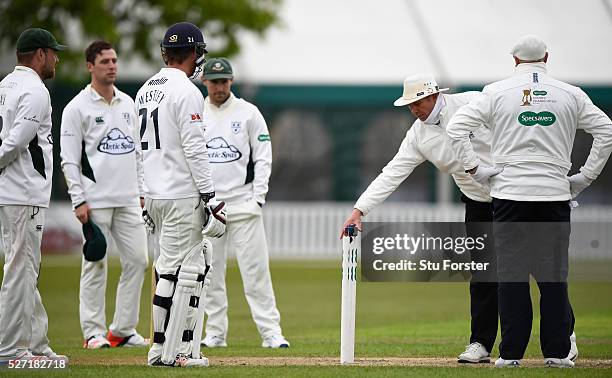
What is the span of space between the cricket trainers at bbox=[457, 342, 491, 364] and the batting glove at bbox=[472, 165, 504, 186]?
57.7 inches

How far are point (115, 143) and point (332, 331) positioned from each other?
3.61 meters

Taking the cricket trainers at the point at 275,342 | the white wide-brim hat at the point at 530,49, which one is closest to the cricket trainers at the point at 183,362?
the cricket trainers at the point at 275,342

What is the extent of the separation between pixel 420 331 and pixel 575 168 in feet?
19.0

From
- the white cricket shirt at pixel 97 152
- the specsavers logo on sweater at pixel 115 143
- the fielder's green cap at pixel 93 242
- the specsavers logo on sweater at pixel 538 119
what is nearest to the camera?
the specsavers logo on sweater at pixel 538 119

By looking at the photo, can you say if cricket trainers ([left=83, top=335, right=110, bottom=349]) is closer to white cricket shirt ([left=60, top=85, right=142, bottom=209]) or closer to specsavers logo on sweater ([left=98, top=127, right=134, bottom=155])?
white cricket shirt ([left=60, top=85, right=142, bottom=209])

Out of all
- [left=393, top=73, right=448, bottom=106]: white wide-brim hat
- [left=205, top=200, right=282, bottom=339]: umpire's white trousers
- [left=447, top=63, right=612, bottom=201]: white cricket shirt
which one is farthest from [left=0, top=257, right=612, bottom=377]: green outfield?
[left=393, top=73, right=448, bottom=106]: white wide-brim hat

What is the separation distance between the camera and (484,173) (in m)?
8.92

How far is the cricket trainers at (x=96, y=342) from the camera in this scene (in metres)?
11.3

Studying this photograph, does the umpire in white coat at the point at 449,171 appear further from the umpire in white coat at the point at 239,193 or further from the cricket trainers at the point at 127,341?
the cricket trainers at the point at 127,341

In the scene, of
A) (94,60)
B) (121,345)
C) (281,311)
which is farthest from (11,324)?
(281,311)

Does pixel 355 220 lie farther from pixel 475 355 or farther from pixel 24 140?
pixel 24 140

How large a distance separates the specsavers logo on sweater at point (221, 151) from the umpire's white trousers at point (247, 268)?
461mm

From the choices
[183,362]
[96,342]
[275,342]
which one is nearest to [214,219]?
[183,362]

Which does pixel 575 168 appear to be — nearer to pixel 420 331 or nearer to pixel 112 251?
pixel 420 331
